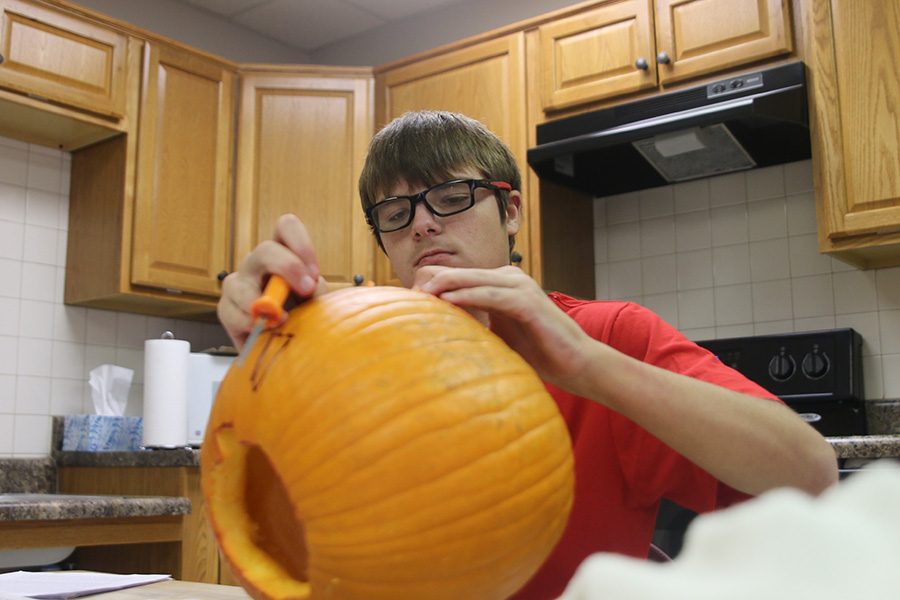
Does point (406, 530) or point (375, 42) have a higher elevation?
point (375, 42)

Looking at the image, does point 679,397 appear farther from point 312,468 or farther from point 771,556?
point 771,556

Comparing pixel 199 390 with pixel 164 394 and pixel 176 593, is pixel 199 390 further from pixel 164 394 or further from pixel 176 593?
pixel 176 593

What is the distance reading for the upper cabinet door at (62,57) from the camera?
272 centimetres

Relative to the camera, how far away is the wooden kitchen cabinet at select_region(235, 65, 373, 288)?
128 inches

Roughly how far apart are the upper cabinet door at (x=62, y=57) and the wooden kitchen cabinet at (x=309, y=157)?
487 millimetres

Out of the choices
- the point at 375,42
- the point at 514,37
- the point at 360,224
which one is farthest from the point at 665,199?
the point at 375,42

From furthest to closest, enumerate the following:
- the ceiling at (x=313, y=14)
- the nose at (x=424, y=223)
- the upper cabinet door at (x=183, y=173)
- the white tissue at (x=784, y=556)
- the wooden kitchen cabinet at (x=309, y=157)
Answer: the ceiling at (x=313, y=14)
the wooden kitchen cabinet at (x=309, y=157)
the upper cabinet door at (x=183, y=173)
the nose at (x=424, y=223)
the white tissue at (x=784, y=556)

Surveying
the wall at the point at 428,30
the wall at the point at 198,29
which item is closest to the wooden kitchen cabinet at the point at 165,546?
the wall at the point at 198,29

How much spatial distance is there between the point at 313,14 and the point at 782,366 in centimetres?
233

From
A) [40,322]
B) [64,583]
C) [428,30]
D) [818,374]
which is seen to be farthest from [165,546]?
[428,30]

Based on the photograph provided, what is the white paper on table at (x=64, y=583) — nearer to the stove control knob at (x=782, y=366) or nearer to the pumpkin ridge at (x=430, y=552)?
the pumpkin ridge at (x=430, y=552)

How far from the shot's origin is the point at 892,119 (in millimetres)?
2289

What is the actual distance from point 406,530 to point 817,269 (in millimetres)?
2531

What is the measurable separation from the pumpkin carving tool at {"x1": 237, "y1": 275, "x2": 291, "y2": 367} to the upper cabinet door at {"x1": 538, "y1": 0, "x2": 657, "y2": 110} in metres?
2.35
